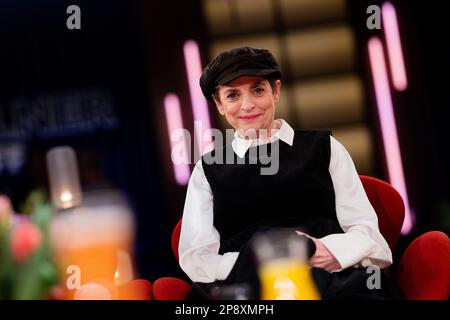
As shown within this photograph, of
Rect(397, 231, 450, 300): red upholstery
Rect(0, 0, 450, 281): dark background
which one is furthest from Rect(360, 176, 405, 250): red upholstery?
Rect(0, 0, 450, 281): dark background

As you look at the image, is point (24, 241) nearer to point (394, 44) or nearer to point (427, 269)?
point (427, 269)

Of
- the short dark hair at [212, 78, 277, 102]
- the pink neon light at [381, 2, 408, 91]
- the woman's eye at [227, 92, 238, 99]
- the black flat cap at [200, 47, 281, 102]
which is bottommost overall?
the woman's eye at [227, 92, 238, 99]

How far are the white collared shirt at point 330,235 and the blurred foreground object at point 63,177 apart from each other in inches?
32.2

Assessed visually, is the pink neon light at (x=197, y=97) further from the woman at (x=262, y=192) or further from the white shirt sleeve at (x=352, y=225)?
the white shirt sleeve at (x=352, y=225)

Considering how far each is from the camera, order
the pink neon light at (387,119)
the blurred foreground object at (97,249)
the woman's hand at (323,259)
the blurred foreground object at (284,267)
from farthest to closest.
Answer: the pink neon light at (387,119) → the blurred foreground object at (97,249) → the woman's hand at (323,259) → the blurred foreground object at (284,267)

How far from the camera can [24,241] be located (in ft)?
8.41

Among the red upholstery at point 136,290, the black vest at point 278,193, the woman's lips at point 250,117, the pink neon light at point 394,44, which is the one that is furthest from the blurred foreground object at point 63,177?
the pink neon light at point 394,44

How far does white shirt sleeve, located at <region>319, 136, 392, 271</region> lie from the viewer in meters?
2.12

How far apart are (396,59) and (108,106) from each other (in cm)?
143

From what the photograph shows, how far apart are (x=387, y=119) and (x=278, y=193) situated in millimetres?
1464

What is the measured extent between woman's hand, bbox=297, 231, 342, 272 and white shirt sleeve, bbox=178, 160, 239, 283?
0.80 feet

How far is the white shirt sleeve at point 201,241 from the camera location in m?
2.22

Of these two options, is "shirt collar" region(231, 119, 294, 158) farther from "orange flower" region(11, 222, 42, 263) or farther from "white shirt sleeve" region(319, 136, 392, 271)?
"orange flower" region(11, 222, 42, 263)

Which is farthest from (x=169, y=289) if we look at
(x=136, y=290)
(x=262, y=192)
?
(x=262, y=192)
